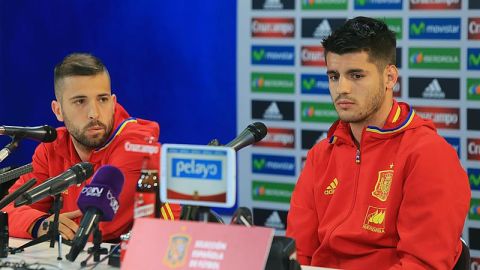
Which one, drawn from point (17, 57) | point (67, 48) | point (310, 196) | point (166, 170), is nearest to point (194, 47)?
point (67, 48)

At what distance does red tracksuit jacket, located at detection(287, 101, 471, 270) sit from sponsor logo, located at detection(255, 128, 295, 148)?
2.48 metres

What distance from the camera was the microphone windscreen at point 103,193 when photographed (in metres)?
2.48

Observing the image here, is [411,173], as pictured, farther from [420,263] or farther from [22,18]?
[22,18]

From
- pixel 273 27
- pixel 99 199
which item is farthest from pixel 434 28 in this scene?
pixel 99 199

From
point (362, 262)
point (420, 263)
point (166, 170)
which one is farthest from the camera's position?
point (362, 262)

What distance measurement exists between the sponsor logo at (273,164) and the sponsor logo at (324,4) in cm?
97

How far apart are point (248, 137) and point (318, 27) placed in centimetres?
317

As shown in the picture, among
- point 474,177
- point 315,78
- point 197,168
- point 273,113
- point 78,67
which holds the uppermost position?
point 78,67

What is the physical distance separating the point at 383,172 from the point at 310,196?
33 cm

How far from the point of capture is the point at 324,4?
222 inches

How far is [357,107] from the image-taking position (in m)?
3.16

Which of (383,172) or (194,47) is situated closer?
(383,172)

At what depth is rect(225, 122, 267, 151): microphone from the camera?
254 cm

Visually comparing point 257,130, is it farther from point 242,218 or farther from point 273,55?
point 273,55
